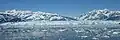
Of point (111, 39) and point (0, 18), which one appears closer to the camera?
point (111, 39)

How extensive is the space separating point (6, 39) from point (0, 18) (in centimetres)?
13585

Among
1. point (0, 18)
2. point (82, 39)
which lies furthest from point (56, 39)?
point (0, 18)

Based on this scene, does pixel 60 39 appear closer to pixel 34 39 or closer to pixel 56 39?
pixel 56 39

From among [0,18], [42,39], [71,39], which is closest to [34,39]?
[42,39]

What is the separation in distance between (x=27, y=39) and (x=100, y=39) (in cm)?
1061

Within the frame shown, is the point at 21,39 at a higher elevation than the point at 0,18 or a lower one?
higher

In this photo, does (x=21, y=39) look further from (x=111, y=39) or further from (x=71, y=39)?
(x=111, y=39)

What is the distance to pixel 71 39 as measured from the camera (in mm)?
48375

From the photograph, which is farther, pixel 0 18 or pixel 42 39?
pixel 0 18

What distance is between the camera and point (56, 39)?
48.4m

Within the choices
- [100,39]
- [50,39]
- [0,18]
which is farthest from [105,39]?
[0,18]

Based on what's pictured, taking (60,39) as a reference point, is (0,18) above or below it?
below

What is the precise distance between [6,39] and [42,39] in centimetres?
537

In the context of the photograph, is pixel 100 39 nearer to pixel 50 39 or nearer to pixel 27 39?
pixel 50 39
